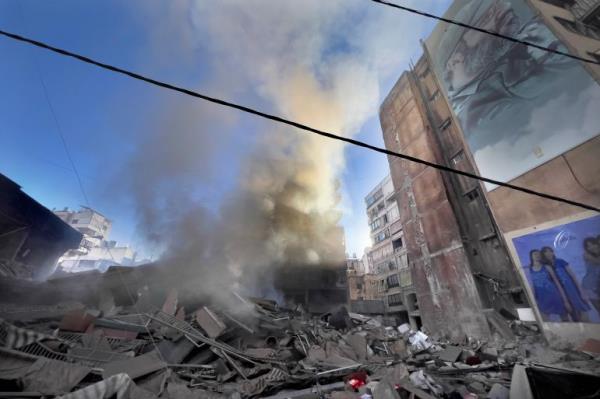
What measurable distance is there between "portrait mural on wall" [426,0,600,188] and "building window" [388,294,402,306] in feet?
72.0

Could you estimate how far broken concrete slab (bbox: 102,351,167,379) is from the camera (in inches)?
195

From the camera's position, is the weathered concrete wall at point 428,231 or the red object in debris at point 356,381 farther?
the weathered concrete wall at point 428,231

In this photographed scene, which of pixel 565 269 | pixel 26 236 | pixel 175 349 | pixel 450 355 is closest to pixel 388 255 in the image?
pixel 565 269

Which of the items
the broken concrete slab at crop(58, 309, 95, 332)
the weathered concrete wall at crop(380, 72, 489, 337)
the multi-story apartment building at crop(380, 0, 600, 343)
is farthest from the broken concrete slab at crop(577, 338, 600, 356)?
the broken concrete slab at crop(58, 309, 95, 332)

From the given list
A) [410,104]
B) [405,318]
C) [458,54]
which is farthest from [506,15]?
[405,318]

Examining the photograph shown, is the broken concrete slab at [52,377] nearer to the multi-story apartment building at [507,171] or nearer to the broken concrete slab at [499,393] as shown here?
the broken concrete slab at [499,393]

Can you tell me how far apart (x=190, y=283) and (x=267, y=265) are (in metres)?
6.02

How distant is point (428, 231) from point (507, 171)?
23.0 feet

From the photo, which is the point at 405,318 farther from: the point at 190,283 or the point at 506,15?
the point at 506,15

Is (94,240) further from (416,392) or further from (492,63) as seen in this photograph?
(492,63)

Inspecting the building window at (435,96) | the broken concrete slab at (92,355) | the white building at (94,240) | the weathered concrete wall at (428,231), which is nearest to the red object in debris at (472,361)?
the weathered concrete wall at (428,231)

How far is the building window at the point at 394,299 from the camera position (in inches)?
1237

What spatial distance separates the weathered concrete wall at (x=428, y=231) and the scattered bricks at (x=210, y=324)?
14.7 metres

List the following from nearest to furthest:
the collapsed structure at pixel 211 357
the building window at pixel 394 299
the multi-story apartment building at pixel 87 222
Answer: the collapsed structure at pixel 211 357, the building window at pixel 394 299, the multi-story apartment building at pixel 87 222
